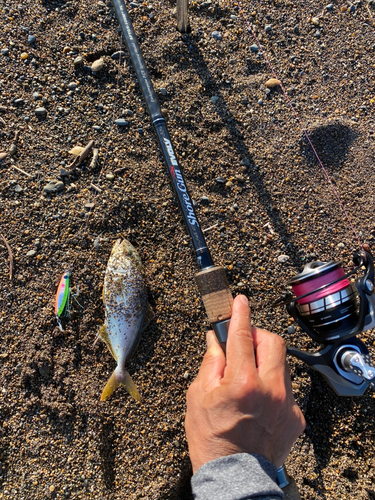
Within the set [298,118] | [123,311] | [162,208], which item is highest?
[298,118]

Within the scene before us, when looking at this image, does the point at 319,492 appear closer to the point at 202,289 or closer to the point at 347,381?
the point at 347,381

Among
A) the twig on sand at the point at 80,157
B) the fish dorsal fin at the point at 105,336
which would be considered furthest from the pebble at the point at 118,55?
the fish dorsal fin at the point at 105,336

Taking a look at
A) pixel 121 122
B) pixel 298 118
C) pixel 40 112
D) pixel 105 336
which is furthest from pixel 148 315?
pixel 298 118

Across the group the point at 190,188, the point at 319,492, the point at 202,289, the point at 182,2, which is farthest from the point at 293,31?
the point at 319,492

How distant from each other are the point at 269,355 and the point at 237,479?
66 centimetres

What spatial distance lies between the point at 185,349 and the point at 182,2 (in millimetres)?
3104

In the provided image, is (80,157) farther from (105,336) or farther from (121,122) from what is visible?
(105,336)

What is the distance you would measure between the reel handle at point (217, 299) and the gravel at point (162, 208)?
70 centimetres

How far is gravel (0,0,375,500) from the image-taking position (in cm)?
258

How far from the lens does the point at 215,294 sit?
206 cm

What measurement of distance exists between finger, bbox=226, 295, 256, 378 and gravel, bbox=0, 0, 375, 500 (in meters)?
0.95

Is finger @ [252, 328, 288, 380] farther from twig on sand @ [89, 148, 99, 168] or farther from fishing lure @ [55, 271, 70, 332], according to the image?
twig on sand @ [89, 148, 99, 168]

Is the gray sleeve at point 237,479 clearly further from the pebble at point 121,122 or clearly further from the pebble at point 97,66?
the pebble at point 97,66

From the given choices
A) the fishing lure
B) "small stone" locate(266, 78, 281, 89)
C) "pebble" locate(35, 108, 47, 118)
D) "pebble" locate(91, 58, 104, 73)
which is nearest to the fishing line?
"small stone" locate(266, 78, 281, 89)
